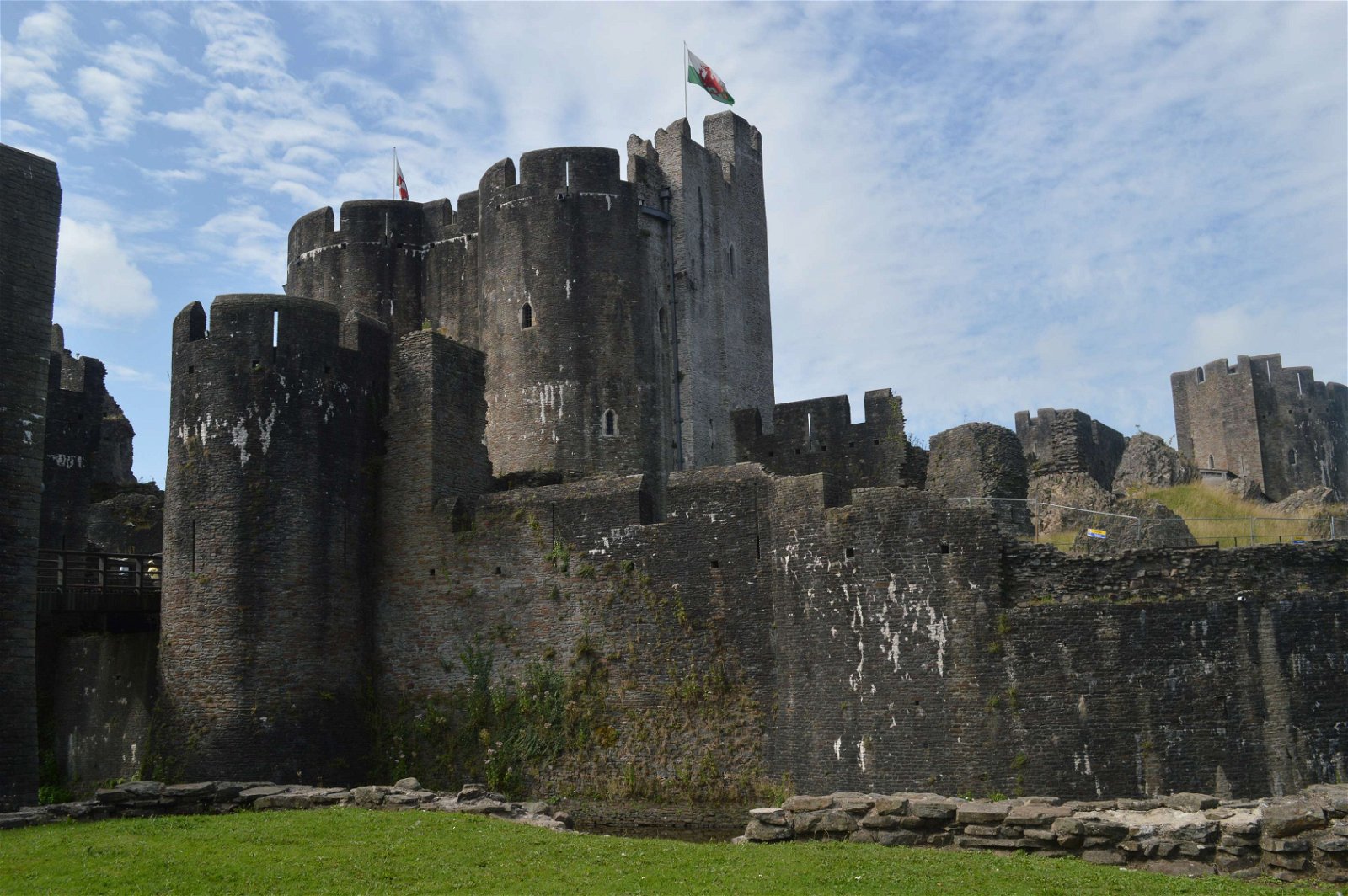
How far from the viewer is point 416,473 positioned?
87.5 feet

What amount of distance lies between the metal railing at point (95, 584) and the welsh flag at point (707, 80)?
67.1 feet

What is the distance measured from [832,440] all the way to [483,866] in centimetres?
1621

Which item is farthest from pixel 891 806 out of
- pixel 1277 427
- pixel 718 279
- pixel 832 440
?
pixel 1277 427

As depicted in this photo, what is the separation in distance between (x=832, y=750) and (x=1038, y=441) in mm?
11980

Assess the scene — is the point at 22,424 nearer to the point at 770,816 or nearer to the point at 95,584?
the point at 95,584

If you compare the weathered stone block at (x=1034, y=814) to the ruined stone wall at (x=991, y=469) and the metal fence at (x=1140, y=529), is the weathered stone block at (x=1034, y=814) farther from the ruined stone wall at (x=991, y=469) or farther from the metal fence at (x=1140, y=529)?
the ruined stone wall at (x=991, y=469)

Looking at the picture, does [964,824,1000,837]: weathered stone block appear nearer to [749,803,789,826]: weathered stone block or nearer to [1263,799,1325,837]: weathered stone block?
[749,803,789,826]: weathered stone block

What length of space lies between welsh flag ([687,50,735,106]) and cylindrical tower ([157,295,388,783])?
54.6 feet

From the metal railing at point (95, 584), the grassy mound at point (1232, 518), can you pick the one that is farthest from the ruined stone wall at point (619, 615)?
the grassy mound at point (1232, 518)

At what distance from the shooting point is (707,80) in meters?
39.9

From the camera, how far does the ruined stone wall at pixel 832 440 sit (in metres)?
29.5

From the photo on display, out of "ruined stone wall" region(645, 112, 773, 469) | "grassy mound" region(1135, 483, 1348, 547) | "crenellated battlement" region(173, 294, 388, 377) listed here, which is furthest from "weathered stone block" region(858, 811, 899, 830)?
"ruined stone wall" region(645, 112, 773, 469)

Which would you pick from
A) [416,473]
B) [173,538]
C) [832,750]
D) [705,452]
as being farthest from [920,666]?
[705,452]

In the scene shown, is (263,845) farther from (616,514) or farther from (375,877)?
(616,514)
